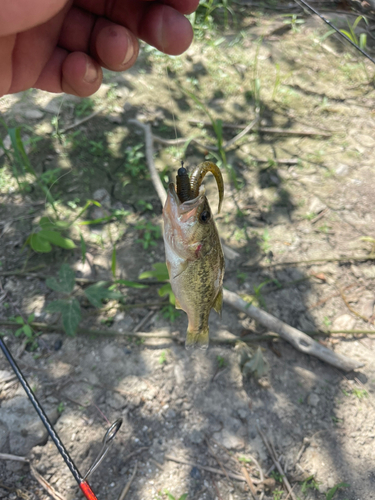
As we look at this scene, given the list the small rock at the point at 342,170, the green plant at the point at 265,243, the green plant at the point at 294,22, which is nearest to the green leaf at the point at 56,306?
the green plant at the point at 265,243

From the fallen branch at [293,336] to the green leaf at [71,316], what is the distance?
1190 mm

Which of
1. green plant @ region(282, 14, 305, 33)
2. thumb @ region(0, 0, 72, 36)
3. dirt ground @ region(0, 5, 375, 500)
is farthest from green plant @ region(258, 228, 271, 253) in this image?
green plant @ region(282, 14, 305, 33)

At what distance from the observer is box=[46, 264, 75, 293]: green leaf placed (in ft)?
9.99

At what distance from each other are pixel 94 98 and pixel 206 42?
6.59 ft

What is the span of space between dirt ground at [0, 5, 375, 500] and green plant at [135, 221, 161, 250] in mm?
20

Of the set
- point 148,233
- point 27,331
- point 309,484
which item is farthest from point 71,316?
point 309,484

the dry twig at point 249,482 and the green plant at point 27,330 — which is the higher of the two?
the green plant at point 27,330

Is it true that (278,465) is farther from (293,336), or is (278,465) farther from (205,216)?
(205,216)

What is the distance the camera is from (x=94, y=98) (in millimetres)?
4688

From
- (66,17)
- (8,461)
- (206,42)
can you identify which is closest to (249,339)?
(8,461)

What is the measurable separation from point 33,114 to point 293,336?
3.71 m

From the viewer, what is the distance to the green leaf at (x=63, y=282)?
9.99 ft

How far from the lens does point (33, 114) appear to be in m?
4.43

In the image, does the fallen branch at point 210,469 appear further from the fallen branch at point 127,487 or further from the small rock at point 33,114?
the small rock at point 33,114
